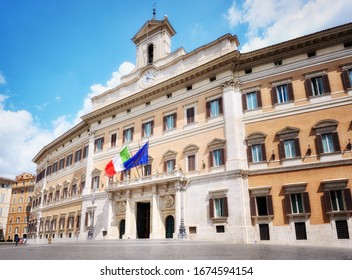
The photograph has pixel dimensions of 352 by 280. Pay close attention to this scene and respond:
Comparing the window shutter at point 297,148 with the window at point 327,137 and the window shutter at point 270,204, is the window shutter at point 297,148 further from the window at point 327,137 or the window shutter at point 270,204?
the window shutter at point 270,204

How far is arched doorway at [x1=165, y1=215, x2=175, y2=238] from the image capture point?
22.8 metres

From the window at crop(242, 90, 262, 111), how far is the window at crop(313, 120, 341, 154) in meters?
4.50

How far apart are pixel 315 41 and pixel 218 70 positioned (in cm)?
711

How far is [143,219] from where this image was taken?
25.6 metres

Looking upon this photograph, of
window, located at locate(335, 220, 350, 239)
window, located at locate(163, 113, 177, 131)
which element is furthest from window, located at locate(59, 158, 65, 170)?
window, located at locate(335, 220, 350, 239)

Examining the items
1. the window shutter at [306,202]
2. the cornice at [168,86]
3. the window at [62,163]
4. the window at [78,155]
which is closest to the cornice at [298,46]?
the cornice at [168,86]

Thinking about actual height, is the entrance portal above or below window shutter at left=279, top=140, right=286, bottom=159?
below

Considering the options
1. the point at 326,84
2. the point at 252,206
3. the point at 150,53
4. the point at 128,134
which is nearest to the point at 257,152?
the point at 252,206

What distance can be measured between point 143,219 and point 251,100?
44.5ft

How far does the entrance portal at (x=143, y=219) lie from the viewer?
24952 millimetres

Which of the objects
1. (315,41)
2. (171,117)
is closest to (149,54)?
(171,117)

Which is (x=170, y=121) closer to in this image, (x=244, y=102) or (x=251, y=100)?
(x=244, y=102)

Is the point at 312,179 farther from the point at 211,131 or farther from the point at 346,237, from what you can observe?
the point at 211,131

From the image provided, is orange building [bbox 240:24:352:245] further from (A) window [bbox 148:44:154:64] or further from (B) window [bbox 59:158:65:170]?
(B) window [bbox 59:158:65:170]
